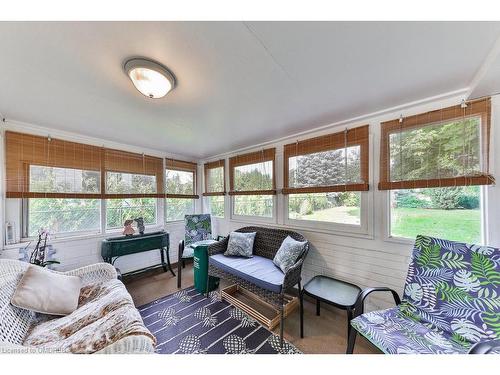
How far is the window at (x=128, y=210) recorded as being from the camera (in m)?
3.03

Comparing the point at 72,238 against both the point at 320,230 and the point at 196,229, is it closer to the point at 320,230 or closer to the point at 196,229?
the point at 196,229

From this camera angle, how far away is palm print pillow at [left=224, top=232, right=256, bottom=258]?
2.61m

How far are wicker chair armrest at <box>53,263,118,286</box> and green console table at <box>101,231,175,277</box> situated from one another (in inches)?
34.4

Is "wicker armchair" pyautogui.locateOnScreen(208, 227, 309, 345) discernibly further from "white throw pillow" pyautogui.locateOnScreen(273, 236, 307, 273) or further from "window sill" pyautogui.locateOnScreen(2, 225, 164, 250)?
"window sill" pyautogui.locateOnScreen(2, 225, 164, 250)

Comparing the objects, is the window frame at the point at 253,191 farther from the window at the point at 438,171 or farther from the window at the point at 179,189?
the window at the point at 438,171

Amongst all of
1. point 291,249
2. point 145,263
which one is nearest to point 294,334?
point 291,249

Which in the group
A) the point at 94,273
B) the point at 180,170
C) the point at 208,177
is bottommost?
the point at 94,273

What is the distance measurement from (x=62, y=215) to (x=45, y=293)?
5.60 ft

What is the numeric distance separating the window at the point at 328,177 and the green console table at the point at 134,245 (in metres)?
2.22

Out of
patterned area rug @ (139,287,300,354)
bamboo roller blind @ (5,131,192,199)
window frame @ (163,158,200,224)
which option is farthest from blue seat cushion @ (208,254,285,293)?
bamboo roller blind @ (5,131,192,199)

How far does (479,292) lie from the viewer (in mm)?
1284

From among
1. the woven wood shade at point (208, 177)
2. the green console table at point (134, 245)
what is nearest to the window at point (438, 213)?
the woven wood shade at point (208, 177)

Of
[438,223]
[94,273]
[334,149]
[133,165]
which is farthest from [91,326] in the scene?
[438,223]

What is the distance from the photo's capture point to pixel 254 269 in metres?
2.17
